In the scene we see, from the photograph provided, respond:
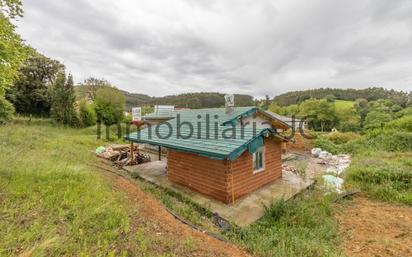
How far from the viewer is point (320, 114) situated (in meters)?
44.6

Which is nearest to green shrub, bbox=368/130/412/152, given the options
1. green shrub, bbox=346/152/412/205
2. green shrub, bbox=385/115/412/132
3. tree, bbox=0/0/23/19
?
green shrub, bbox=385/115/412/132

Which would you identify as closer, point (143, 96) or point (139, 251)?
point (139, 251)

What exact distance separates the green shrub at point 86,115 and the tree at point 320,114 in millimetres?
42500

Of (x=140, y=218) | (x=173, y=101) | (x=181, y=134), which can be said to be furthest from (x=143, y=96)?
(x=140, y=218)

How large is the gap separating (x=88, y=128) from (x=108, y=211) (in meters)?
22.3

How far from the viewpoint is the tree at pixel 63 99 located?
842 inches

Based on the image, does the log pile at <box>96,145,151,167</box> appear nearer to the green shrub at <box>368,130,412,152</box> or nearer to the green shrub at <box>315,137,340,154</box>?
the green shrub at <box>315,137,340,154</box>

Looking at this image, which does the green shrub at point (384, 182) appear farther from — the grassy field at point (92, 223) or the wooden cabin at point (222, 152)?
the wooden cabin at point (222, 152)

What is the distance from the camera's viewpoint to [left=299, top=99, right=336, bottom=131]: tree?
4419cm

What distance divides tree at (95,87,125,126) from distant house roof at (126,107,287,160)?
18166 mm

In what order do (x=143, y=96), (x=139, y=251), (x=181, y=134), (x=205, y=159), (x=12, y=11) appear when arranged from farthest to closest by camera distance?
(x=143, y=96)
(x=181, y=134)
(x=205, y=159)
(x=12, y=11)
(x=139, y=251)

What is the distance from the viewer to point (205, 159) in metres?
7.88

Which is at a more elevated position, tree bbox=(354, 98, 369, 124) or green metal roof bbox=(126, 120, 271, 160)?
tree bbox=(354, 98, 369, 124)

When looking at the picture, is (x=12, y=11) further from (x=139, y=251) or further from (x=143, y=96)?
(x=143, y=96)
